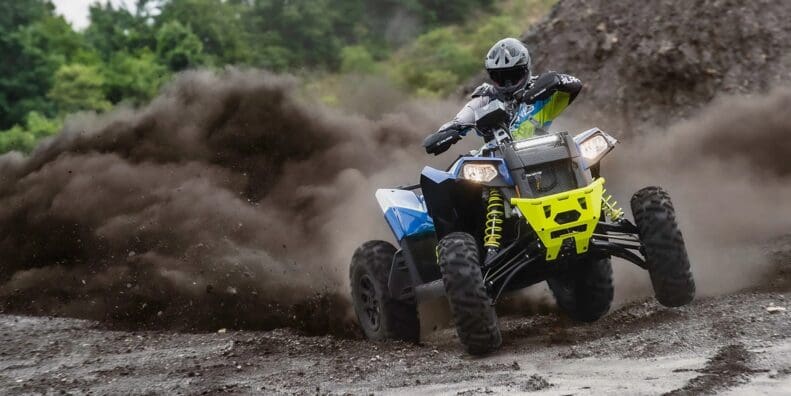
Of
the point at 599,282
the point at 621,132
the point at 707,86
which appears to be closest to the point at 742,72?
the point at 707,86

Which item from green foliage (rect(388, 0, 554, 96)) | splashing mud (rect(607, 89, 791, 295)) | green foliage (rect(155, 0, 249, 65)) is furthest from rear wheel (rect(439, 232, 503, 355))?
green foliage (rect(155, 0, 249, 65))

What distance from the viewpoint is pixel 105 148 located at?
561 inches

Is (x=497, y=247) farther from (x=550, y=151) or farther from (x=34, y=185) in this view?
(x=34, y=185)

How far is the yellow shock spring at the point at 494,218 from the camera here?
294 inches

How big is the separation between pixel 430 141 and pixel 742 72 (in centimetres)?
765

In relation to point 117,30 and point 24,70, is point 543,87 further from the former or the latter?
point 117,30

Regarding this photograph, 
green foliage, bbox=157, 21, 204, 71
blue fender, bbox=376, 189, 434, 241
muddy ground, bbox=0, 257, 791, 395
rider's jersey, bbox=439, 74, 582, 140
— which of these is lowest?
muddy ground, bbox=0, 257, 791, 395

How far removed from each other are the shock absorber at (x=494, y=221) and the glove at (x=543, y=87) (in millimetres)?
739

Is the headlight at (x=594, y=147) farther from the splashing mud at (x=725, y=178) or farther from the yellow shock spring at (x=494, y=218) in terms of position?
the splashing mud at (x=725, y=178)

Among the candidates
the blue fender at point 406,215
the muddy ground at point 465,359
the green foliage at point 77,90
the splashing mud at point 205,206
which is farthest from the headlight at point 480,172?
the green foliage at point 77,90

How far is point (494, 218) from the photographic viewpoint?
7.46 meters

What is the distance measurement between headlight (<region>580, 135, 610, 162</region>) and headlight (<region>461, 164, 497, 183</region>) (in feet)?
2.26

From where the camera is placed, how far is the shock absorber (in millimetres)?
7443

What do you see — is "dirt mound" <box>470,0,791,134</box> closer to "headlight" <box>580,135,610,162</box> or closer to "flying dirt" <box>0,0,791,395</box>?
"flying dirt" <box>0,0,791,395</box>
